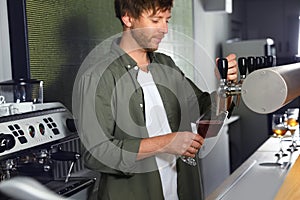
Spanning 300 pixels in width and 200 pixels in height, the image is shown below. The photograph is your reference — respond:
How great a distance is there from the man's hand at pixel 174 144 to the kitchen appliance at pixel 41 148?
11.7 inches

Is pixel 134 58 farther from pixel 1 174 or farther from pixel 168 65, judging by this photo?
pixel 1 174

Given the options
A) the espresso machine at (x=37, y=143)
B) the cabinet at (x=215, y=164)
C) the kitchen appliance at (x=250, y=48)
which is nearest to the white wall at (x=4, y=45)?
the espresso machine at (x=37, y=143)

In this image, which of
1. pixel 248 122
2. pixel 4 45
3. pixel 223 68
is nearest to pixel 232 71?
pixel 223 68

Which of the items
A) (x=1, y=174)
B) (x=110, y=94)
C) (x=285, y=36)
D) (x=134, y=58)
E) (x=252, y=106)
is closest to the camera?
(x=252, y=106)

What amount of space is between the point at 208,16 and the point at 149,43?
10.6 ft

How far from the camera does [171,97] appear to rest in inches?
66.1

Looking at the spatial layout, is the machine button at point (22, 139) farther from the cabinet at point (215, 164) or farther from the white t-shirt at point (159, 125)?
the cabinet at point (215, 164)

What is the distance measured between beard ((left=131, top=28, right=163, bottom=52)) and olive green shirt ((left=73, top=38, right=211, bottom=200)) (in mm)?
74

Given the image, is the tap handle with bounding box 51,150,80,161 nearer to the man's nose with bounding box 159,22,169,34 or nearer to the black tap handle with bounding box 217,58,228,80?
the man's nose with bounding box 159,22,169,34

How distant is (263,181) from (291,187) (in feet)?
0.68

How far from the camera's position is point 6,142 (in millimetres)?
1312

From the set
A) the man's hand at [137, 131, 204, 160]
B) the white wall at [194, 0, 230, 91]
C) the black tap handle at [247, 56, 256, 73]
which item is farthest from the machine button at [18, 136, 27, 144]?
the white wall at [194, 0, 230, 91]

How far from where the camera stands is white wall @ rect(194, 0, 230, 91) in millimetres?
4250

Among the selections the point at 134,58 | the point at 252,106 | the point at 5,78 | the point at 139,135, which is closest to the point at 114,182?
the point at 139,135
